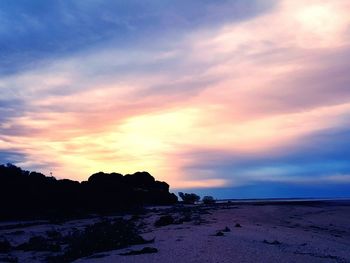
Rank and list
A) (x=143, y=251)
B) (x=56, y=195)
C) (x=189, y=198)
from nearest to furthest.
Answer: (x=143, y=251) → (x=56, y=195) → (x=189, y=198)

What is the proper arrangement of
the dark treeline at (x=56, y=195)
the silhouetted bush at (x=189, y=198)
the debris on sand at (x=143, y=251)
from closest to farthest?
the debris on sand at (x=143, y=251) → the dark treeline at (x=56, y=195) → the silhouetted bush at (x=189, y=198)

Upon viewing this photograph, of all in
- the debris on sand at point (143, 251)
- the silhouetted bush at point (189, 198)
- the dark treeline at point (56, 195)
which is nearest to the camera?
the debris on sand at point (143, 251)

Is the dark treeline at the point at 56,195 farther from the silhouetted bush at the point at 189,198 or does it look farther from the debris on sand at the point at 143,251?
the debris on sand at the point at 143,251

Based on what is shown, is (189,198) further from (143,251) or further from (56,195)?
(143,251)

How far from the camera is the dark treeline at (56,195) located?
121ft

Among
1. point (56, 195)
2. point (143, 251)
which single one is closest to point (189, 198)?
point (56, 195)

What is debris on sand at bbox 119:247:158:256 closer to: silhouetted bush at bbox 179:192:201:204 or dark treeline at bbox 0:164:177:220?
dark treeline at bbox 0:164:177:220

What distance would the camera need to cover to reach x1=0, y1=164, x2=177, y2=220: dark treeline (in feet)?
121

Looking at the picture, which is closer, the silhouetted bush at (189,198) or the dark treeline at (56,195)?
the dark treeline at (56,195)

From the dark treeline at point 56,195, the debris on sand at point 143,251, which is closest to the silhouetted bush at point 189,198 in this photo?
the dark treeline at point 56,195

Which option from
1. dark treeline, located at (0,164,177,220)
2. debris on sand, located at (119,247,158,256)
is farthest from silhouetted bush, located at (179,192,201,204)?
debris on sand, located at (119,247,158,256)

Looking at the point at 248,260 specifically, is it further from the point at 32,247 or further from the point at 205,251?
the point at 32,247

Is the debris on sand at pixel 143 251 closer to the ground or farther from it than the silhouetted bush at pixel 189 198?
closer to the ground

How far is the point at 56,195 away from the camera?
3962 cm
